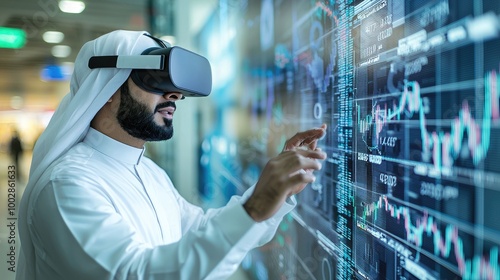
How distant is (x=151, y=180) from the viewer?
59.1 inches

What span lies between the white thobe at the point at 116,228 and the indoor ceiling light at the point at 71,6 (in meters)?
1.86

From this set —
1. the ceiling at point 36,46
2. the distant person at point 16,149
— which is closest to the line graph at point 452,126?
the distant person at point 16,149

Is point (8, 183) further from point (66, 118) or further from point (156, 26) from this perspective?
point (156, 26)

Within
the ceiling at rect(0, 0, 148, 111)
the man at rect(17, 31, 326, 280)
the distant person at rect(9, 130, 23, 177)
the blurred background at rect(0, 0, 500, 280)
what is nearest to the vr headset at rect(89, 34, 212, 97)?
the man at rect(17, 31, 326, 280)

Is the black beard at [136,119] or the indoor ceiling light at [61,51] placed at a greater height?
the indoor ceiling light at [61,51]

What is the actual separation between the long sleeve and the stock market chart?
14.8 inches

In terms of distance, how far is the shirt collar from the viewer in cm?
137

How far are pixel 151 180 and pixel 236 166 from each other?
1393 mm

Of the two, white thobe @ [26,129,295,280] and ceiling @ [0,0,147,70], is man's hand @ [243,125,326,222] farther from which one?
ceiling @ [0,0,147,70]

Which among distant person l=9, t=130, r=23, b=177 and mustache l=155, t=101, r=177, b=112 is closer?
mustache l=155, t=101, r=177, b=112

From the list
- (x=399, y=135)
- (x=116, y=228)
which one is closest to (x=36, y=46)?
(x=116, y=228)

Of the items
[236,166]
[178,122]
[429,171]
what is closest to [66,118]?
[429,171]

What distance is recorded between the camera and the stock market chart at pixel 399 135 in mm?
728

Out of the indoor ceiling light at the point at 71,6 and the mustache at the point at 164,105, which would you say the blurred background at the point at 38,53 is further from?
the mustache at the point at 164,105
